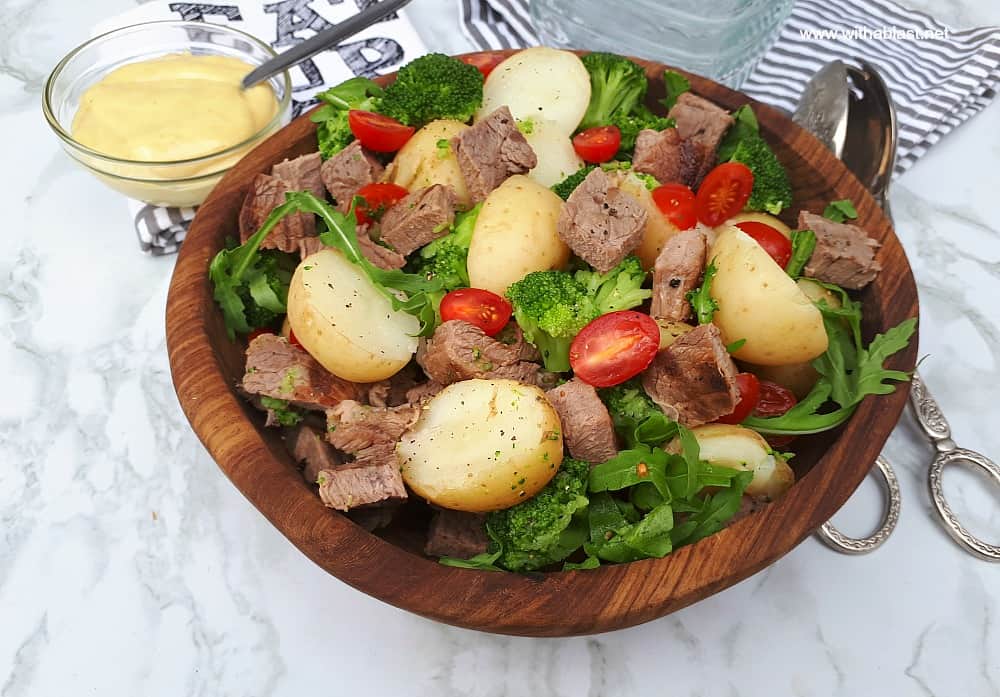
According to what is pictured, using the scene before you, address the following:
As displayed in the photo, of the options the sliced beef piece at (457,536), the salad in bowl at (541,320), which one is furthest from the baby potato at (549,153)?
the sliced beef piece at (457,536)

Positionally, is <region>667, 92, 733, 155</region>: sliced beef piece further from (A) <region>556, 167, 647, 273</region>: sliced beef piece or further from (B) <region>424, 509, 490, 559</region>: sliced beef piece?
(B) <region>424, 509, 490, 559</region>: sliced beef piece

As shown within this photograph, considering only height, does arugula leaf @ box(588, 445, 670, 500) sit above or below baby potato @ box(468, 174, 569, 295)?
below

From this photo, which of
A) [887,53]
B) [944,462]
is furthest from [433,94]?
[887,53]

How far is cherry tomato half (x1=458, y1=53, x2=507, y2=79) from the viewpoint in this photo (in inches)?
93.0

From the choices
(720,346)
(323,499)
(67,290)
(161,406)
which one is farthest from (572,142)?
(67,290)

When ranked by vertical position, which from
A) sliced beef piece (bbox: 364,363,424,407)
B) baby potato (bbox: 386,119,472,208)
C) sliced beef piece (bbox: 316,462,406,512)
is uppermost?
baby potato (bbox: 386,119,472,208)

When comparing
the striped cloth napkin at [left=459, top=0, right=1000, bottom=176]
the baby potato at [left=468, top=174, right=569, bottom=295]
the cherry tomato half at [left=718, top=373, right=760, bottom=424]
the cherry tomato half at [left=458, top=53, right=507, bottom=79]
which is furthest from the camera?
the striped cloth napkin at [left=459, top=0, right=1000, bottom=176]

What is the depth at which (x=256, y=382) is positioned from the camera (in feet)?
5.58

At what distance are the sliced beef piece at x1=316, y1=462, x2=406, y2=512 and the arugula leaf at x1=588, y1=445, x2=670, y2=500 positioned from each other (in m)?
0.38

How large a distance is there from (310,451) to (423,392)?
265mm

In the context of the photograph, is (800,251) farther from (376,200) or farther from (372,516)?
(372,516)

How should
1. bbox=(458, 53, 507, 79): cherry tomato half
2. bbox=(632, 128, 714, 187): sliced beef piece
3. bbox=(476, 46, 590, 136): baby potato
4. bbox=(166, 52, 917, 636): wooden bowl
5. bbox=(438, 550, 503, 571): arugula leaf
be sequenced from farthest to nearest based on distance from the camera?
1. bbox=(458, 53, 507, 79): cherry tomato half
2. bbox=(476, 46, 590, 136): baby potato
3. bbox=(632, 128, 714, 187): sliced beef piece
4. bbox=(438, 550, 503, 571): arugula leaf
5. bbox=(166, 52, 917, 636): wooden bowl

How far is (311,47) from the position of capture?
2750mm

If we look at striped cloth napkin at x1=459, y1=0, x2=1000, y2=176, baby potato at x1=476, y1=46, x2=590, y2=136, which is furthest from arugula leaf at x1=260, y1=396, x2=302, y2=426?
striped cloth napkin at x1=459, y1=0, x2=1000, y2=176
